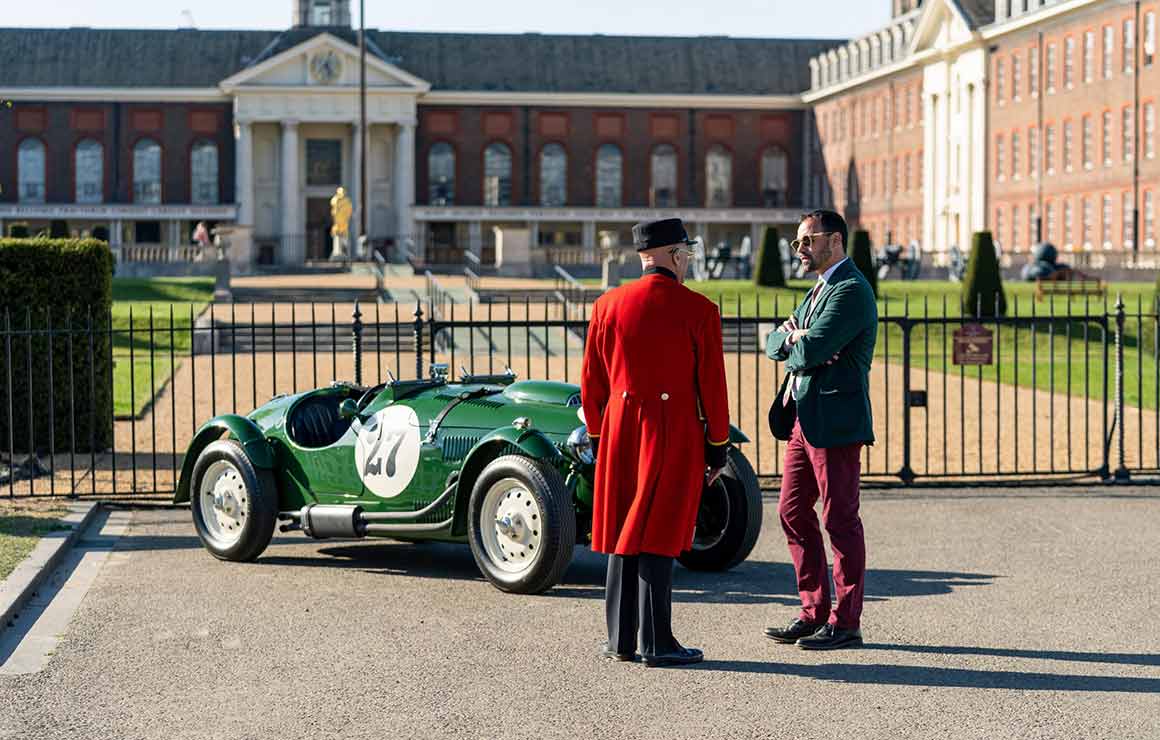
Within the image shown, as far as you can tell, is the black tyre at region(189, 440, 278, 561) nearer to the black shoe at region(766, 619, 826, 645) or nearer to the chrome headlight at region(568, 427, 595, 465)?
the chrome headlight at region(568, 427, 595, 465)

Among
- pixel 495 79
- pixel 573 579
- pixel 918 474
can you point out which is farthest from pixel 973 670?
pixel 495 79

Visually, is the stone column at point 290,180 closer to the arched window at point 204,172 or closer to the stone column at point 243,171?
the stone column at point 243,171

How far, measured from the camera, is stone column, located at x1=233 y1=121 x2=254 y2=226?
76.3 metres

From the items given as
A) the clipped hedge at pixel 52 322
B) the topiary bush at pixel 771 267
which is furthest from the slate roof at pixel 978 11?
the clipped hedge at pixel 52 322

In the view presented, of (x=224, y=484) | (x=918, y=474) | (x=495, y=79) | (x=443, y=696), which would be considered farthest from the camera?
(x=495, y=79)

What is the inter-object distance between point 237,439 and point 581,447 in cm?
218

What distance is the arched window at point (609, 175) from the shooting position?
79.2 m

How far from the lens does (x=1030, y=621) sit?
27.5ft

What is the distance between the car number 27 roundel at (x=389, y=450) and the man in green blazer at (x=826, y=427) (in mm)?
2291

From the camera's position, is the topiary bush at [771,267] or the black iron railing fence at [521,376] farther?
the topiary bush at [771,267]

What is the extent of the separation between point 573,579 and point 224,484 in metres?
1.99

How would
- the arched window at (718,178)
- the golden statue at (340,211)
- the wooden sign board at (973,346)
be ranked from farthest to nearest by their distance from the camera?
1. the arched window at (718,178)
2. the golden statue at (340,211)
3. the wooden sign board at (973,346)

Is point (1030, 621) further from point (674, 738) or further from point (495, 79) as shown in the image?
point (495, 79)

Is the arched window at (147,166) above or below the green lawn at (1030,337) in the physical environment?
above
